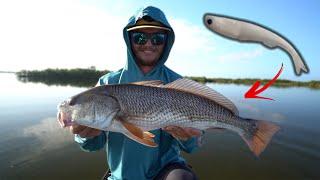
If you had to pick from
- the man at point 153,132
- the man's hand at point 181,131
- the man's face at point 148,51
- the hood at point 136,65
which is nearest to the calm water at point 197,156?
the man at point 153,132

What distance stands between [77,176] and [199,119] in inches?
194

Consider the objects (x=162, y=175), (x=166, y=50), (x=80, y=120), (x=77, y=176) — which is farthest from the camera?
(x=77, y=176)

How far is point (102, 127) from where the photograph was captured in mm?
3297

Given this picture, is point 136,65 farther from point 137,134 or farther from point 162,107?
point 137,134

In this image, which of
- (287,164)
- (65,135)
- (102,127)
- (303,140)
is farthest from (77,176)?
(303,140)

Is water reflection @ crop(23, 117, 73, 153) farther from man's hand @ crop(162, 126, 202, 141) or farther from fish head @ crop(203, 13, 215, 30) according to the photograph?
fish head @ crop(203, 13, 215, 30)

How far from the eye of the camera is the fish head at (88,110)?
3.25 meters

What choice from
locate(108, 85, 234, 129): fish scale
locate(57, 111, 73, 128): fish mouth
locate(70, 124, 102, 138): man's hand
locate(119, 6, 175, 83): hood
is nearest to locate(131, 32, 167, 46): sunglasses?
locate(119, 6, 175, 83): hood

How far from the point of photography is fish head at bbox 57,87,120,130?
10.7 ft

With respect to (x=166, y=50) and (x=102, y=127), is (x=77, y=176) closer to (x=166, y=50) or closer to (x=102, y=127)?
(x=166, y=50)

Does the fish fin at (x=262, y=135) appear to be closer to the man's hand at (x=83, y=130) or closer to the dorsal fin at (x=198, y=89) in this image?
the dorsal fin at (x=198, y=89)

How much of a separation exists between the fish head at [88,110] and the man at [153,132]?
0.57 metres

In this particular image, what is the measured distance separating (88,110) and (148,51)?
1.63 meters

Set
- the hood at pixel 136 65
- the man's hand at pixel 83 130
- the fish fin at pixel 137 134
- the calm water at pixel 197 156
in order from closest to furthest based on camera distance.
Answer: the fish fin at pixel 137 134, the man's hand at pixel 83 130, the hood at pixel 136 65, the calm water at pixel 197 156
